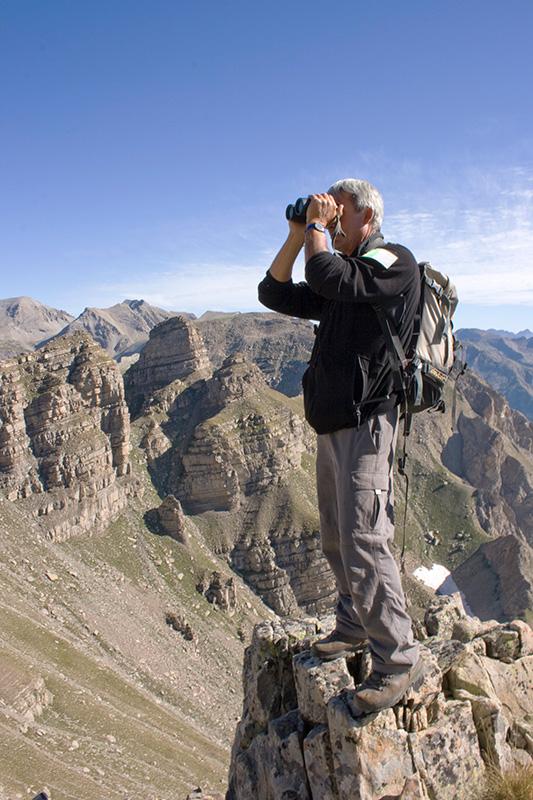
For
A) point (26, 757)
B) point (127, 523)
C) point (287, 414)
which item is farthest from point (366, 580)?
point (287, 414)

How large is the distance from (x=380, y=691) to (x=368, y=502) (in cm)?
233

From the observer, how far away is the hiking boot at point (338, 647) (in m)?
9.14

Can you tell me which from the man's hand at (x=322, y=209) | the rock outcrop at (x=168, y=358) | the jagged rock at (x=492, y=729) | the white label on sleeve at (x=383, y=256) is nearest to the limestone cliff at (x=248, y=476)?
the rock outcrop at (x=168, y=358)

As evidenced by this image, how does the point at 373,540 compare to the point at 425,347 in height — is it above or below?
below

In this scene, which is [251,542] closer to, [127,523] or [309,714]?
[127,523]

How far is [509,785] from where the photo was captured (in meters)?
7.27

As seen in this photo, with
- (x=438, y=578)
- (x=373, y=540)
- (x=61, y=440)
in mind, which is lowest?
(x=438, y=578)

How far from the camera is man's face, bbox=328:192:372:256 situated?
794cm

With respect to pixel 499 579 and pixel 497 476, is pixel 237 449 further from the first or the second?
pixel 497 476

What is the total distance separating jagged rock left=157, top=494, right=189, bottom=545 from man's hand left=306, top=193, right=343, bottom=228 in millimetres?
92901

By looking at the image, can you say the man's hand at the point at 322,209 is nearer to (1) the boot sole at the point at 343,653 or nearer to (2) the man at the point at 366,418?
(2) the man at the point at 366,418

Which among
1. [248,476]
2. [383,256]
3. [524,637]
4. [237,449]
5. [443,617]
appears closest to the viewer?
[383,256]

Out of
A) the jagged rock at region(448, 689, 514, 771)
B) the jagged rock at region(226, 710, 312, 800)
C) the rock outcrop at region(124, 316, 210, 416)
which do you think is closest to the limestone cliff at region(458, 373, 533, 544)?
the rock outcrop at region(124, 316, 210, 416)

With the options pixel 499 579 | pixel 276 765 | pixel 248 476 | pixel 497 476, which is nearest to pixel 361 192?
pixel 276 765
